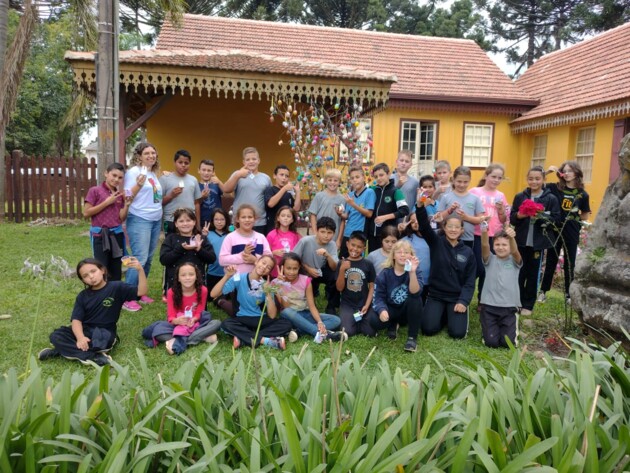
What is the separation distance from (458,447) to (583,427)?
538 millimetres

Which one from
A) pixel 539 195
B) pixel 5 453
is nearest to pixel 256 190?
pixel 539 195

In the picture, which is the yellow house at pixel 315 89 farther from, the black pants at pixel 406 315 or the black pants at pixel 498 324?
the black pants at pixel 498 324

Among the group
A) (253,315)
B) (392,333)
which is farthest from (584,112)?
(253,315)

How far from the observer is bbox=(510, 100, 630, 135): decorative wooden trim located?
11875 mm

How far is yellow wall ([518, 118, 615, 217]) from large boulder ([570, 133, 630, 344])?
8.40 m

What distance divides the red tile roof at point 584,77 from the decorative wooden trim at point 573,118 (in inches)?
6.0

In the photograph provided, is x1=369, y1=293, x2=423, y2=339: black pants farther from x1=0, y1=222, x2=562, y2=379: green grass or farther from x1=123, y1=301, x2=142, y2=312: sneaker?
x1=123, y1=301, x2=142, y2=312: sneaker

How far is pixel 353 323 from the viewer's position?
15.5ft

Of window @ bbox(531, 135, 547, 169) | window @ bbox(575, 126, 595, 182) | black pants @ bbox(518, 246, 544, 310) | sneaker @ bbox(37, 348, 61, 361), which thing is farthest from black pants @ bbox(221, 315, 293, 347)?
window @ bbox(531, 135, 547, 169)

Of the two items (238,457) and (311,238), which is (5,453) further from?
(311,238)

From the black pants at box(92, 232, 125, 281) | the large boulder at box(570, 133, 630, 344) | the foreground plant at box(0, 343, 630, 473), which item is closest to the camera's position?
the foreground plant at box(0, 343, 630, 473)

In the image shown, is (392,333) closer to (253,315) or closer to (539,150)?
(253,315)

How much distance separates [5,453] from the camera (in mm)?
1619

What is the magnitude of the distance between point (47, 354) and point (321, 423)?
2949mm
